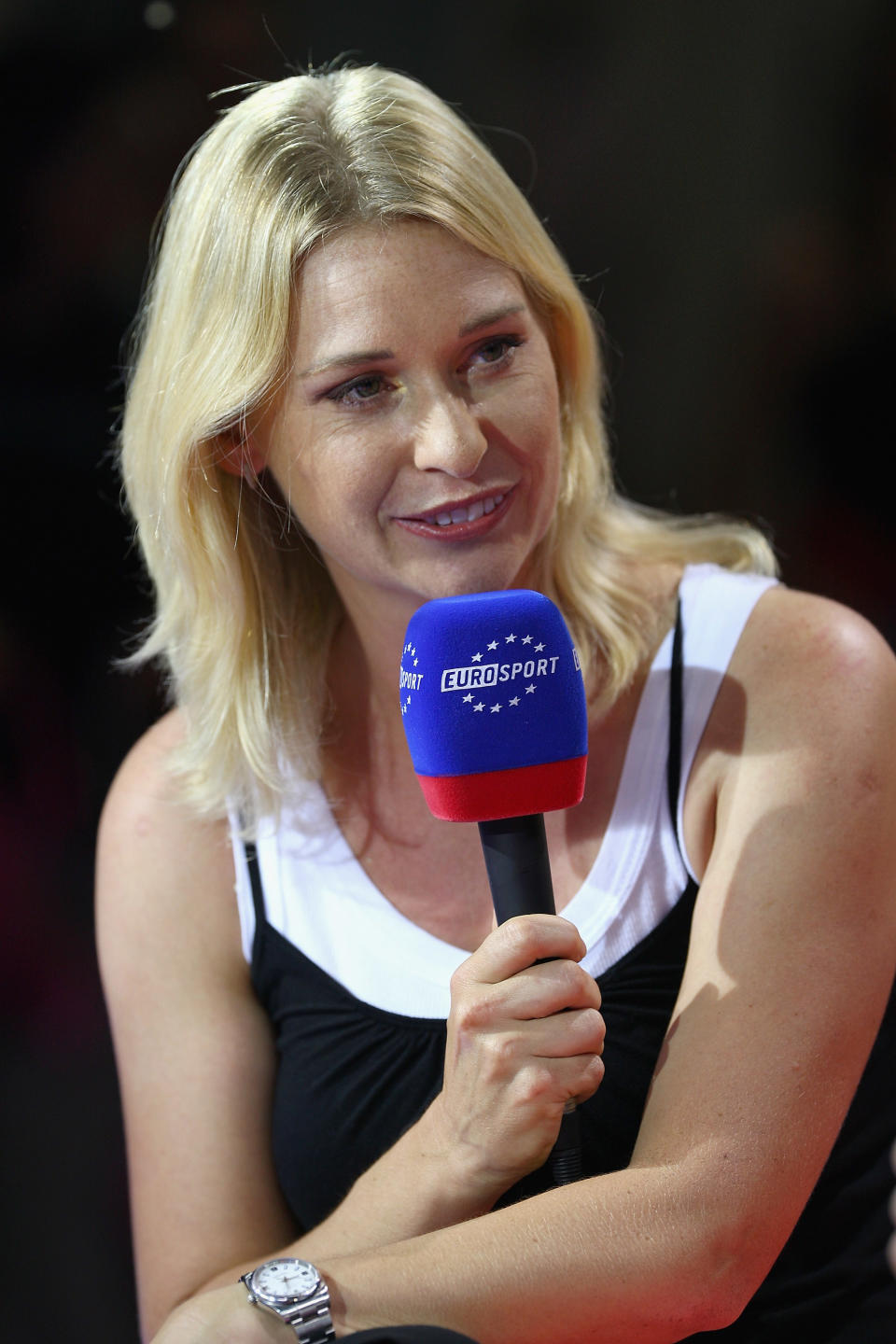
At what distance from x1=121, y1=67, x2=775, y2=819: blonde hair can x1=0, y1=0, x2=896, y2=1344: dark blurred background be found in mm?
137

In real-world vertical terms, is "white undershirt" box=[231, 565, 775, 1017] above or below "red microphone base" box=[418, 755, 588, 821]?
below

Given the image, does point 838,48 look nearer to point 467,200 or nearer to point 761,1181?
point 467,200

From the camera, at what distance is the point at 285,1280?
126 centimetres

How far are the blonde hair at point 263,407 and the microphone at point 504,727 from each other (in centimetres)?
48

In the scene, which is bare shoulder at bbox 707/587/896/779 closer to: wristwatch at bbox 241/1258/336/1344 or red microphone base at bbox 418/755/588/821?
red microphone base at bbox 418/755/588/821

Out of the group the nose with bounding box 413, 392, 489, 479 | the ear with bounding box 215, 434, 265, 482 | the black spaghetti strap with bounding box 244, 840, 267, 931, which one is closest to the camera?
the nose with bounding box 413, 392, 489, 479

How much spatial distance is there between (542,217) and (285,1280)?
1495mm

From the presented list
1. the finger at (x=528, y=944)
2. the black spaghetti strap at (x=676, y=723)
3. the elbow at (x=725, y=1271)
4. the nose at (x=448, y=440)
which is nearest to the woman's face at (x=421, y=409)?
the nose at (x=448, y=440)

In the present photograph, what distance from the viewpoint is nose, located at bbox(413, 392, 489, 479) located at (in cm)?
139

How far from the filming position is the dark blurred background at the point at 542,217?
6.09 feet

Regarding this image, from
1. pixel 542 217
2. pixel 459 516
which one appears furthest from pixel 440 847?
pixel 542 217

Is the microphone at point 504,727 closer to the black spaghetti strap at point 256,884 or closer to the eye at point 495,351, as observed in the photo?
the eye at point 495,351

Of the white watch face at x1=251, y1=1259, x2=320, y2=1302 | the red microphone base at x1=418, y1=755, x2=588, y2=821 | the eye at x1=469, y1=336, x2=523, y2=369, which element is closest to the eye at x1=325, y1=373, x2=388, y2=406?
the eye at x1=469, y1=336, x2=523, y2=369

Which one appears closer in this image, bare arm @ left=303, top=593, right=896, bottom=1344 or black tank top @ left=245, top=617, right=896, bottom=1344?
bare arm @ left=303, top=593, right=896, bottom=1344
